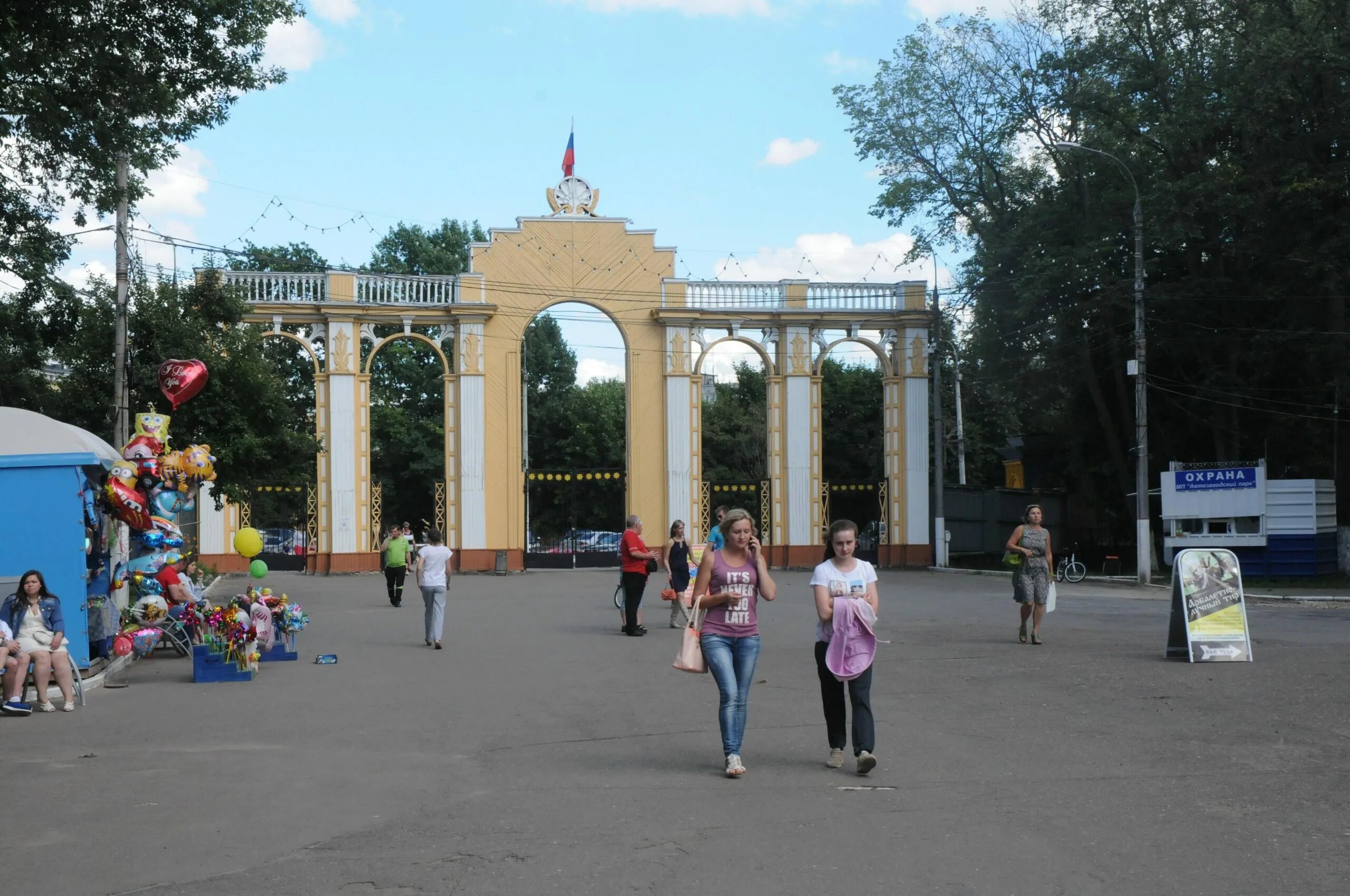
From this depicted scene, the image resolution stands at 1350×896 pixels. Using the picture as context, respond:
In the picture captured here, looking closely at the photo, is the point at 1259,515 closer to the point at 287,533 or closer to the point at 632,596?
the point at 632,596

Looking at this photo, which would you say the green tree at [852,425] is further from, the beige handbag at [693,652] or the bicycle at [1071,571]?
the beige handbag at [693,652]

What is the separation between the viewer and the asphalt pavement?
6.19m

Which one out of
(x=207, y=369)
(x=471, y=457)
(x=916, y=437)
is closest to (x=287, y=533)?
(x=471, y=457)

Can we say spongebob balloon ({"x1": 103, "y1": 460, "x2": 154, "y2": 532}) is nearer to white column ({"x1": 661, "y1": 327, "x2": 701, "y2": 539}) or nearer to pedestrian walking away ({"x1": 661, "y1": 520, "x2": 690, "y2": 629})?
pedestrian walking away ({"x1": 661, "y1": 520, "x2": 690, "y2": 629})

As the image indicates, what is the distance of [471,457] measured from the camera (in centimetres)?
3594

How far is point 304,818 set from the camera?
292 inches

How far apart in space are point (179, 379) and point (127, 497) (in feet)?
12.7

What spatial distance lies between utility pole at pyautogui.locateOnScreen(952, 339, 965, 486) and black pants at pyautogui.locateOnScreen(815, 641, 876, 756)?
1214 inches

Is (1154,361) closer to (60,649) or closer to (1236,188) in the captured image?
(1236,188)

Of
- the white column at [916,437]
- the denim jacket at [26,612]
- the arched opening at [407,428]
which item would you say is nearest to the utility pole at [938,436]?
the white column at [916,437]

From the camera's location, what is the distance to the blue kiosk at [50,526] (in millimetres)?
13852

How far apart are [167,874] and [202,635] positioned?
811cm

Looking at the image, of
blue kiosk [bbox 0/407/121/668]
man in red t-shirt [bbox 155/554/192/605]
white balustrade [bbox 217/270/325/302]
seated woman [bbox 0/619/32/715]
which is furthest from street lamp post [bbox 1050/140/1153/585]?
seated woman [bbox 0/619/32/715]

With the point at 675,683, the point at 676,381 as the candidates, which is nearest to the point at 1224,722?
the point at 675,683
